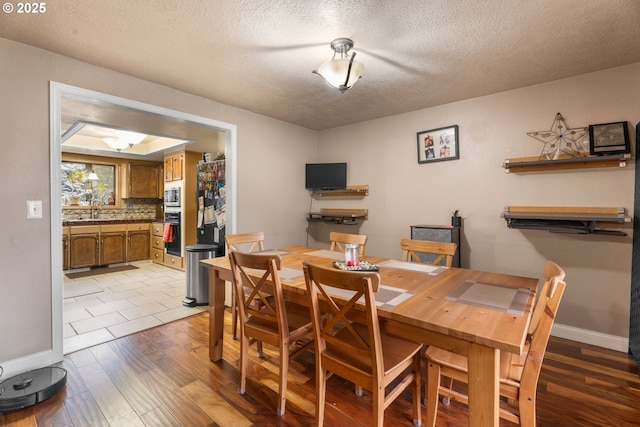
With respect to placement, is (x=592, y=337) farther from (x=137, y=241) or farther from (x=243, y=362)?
(x=137, y=241)

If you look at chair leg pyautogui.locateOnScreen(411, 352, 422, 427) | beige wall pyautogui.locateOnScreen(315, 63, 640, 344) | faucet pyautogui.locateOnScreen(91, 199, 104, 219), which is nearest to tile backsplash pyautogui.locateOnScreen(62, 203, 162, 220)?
faucet pyautogui.locateOnScreen(91, 199, 104, 219)

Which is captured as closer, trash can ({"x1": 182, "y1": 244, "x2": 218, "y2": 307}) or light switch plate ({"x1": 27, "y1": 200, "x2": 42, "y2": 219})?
light switch plate ({"x1": 27, "y1": 200, "x2": 42, "y2": 219})

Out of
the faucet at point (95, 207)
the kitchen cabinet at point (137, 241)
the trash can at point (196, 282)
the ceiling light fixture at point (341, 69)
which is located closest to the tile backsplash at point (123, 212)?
the faucet at point (95, 207)

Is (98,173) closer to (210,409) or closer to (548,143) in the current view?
(210,409)

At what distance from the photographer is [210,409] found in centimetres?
172

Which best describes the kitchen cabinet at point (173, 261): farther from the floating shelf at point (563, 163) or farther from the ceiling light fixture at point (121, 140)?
the floating shelf at point (563, 163)

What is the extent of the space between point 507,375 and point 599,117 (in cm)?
251

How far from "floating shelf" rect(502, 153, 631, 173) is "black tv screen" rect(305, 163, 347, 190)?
1.95m

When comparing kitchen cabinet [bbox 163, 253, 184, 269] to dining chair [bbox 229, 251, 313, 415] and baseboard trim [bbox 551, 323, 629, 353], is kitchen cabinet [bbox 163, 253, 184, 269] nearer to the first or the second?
dining chair [bbox 229, 251, 313, 415]

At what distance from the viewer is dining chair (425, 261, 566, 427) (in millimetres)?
1159

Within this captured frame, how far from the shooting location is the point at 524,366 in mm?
1207

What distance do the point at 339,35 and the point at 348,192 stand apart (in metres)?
2.38

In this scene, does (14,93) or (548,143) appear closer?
(14,93)

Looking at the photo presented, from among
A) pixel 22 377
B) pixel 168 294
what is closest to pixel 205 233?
pixel 168 294
